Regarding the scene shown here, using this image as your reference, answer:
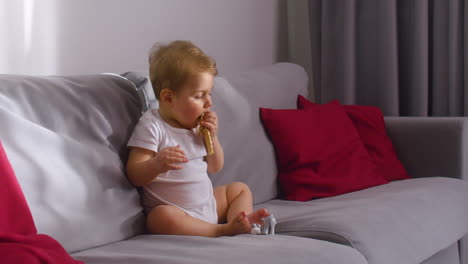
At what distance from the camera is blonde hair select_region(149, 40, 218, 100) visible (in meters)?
1.61

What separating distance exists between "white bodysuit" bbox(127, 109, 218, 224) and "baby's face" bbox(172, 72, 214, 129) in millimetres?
40

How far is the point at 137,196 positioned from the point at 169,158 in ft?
0.59

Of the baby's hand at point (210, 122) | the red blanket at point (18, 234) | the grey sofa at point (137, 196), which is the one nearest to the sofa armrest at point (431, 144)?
the grey sofa at point (137, 196)

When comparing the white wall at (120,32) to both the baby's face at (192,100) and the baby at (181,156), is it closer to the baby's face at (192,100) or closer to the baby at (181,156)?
the baby at (181,156)

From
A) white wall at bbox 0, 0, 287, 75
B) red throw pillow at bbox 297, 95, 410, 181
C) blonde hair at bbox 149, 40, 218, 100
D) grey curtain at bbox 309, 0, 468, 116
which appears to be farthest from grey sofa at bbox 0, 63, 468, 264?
grey curtain at bbox 309, 0, 468, 116

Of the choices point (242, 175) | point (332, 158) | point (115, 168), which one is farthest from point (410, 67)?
point (115, 168)

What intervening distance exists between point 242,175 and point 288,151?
21 cm

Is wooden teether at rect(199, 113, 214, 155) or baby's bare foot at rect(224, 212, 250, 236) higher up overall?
wooden teether at rect(199, 113, 214, 155)

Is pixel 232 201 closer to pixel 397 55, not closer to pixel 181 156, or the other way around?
pixel 181 156

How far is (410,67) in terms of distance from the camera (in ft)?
9.98

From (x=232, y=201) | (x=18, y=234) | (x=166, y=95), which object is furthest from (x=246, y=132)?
(x=18, y=234)

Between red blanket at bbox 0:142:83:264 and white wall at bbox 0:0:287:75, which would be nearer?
red blanket at bbox 0:142:83:264

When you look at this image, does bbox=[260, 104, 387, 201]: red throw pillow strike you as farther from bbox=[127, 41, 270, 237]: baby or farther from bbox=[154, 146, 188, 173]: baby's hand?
bbox=[154, 146, 188, 173]: baby's hand

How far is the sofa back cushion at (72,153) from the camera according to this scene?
1328 mm
